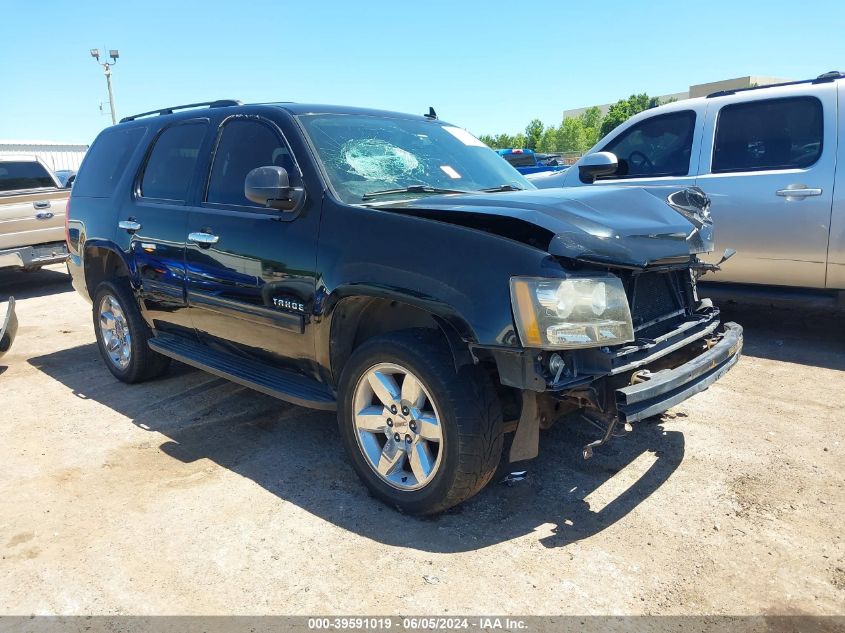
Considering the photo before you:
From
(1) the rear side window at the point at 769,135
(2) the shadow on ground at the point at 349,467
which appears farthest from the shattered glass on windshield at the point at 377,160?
(1) the rear side window at the point at 769,135

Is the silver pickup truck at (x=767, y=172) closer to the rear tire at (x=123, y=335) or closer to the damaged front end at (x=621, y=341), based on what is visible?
the damaged front end at (x=621, y=341)

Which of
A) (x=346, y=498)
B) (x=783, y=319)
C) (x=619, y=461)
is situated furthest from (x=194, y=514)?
(x=783, y=319)

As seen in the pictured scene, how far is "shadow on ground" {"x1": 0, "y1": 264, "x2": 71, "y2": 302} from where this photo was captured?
9586 mm

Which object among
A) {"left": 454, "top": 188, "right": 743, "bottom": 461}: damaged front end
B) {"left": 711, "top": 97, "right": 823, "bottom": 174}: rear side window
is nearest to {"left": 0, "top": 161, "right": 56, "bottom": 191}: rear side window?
{"left": 711, "top": 97, "right": 823, "bottom": 174}: rear side window

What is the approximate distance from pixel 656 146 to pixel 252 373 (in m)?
4.46

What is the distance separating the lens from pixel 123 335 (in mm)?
5023

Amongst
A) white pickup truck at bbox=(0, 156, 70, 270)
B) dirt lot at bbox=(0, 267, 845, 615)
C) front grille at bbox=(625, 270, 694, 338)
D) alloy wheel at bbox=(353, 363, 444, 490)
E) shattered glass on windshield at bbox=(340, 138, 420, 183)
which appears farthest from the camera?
white pickup truck at bbox=(0, 156, 70, 270)

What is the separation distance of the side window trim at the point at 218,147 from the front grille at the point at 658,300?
1802 millimetres

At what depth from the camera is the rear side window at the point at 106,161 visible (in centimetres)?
498

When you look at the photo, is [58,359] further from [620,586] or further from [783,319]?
[783,319]

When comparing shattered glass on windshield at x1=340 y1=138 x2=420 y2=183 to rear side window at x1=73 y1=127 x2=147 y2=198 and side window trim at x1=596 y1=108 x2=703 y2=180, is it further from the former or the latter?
side window trim at x1=596 y1=108 x2=703 y2=180

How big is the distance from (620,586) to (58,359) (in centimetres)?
544

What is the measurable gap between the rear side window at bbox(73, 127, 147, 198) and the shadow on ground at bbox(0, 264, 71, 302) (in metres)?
4.86

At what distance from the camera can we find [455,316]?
267cm
